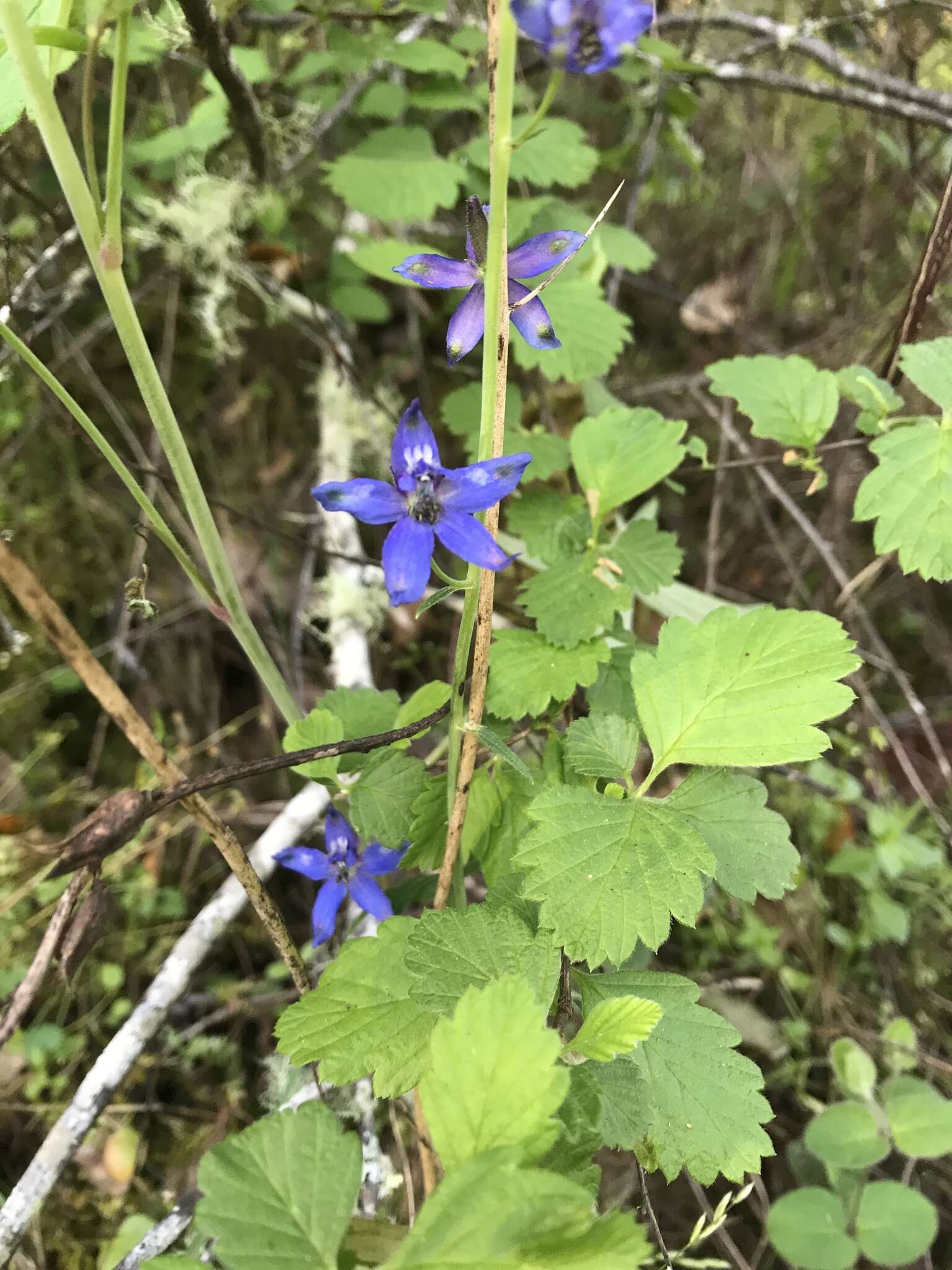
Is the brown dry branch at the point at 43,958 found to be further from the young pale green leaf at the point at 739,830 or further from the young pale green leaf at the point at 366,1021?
the young pale green leaf at the point at 739,830

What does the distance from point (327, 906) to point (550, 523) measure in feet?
2.60

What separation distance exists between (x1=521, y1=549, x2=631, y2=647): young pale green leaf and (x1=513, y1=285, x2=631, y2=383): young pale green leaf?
0.52 metres

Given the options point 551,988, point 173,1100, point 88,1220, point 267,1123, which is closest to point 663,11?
point 551,988

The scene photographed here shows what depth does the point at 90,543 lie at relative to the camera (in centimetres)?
244

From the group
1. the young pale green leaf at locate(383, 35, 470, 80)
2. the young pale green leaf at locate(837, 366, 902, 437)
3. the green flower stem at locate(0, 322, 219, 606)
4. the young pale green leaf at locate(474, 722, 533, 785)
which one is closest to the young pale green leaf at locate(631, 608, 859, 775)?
the young pale green leaf at locate(474, 722, 533, 785)

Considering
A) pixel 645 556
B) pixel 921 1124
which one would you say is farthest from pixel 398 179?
pixel 921 1124

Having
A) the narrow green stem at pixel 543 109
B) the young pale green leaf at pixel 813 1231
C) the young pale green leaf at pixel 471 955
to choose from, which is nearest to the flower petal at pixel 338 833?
the young pale green leaf at pixel 471 955

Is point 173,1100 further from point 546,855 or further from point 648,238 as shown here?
point 648,238

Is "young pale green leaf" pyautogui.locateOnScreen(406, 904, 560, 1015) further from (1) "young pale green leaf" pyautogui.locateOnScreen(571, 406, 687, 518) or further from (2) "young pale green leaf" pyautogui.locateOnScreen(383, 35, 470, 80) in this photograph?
(2) "young pale green leaf" pyautogui.locateOnScreen(383, 35, 470, 80)

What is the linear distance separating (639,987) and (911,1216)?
953 mm

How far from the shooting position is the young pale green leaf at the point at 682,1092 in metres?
0.87

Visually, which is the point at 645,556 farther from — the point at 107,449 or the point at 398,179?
the point at 398,179

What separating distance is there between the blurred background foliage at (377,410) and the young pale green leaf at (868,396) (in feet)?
1.12

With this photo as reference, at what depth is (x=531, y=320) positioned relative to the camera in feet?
2.78
